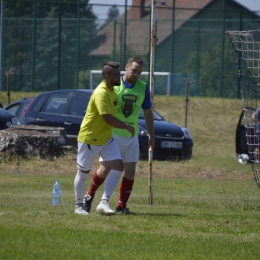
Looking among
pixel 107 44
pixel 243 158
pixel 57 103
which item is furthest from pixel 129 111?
pixel 107 44

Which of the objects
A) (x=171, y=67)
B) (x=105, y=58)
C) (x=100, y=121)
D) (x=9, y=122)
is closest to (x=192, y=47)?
(x=171, y=67)

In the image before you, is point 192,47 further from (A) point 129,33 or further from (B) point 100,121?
(B) point 100,121

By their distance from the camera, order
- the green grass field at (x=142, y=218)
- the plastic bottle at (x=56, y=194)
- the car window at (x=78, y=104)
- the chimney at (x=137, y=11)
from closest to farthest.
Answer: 1. the green grass field at (x=142, y=218)
2. the plastic bottle at (x=56, y=194)
3. the car window at (x=78, y=104)
4. the chimney at (x=137, y=11)

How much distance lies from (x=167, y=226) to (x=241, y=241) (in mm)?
964

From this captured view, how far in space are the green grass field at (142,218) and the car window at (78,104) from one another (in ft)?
6.31

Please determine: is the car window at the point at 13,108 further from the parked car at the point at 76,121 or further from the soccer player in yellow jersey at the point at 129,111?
the soccer player in yellow jersey at the point at 129,111

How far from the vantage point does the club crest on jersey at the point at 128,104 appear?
28.4ft

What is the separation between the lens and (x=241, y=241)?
7148 mm

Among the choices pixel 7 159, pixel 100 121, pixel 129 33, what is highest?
pixel 129 33

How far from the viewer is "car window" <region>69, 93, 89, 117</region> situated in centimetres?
1727

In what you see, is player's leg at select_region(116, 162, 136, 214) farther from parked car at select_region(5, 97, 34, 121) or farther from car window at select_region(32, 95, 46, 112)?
parked car at select_region(5, 97, 34, 121)

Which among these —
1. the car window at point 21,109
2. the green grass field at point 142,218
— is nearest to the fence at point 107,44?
the car window at point 21,109

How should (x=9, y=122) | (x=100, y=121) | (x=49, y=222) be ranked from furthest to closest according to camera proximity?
(x=9, y=122) < (x=100, y=121) < (x=49, y=222)

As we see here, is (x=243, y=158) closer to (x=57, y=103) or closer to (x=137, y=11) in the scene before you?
(x=57, y=103)
